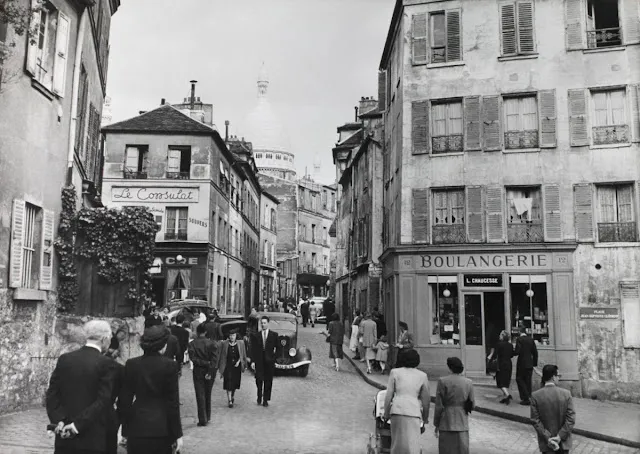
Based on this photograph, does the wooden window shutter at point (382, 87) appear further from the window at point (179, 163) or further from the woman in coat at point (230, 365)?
the woman in coat at point (230, 365)

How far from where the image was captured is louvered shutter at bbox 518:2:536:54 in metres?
20.5

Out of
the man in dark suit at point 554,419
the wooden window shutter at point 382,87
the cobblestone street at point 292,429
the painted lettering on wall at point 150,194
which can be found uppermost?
the wooden window shutter at point 382,87

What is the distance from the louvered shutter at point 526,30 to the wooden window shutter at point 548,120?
5.40 ft

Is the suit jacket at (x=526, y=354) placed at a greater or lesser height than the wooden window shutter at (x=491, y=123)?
lesser

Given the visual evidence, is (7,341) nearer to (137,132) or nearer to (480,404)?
(480,404)

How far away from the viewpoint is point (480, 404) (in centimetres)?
1477

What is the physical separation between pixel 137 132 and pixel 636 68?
78.8ft

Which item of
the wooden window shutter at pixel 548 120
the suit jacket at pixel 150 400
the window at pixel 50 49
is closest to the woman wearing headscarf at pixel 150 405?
the suit jacket at pixel 150 400

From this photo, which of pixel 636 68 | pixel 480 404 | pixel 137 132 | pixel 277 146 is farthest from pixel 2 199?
pixel 277 146

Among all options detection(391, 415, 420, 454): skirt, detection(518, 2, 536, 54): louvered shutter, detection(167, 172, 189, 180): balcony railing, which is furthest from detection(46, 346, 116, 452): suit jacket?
detection(167, 172, 189, 180): balcony railing

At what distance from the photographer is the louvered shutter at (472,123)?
67.3 feet

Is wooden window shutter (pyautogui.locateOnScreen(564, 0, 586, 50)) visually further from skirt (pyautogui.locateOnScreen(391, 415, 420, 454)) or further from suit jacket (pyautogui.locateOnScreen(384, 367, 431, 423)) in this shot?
skirt (pyautogui.locateOnScreen(391, 415, 420, 454))

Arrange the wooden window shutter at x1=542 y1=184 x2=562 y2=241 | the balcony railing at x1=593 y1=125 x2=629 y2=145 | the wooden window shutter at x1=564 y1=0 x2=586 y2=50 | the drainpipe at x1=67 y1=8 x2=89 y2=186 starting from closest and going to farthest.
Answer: the drainpipe at x1=67 y1=8 x2=89 y2=186, the balcony railing at x1=593 y1=125 x2=629 y2=145, the wooden window shutter at x1=542 y1=184 x2=562 y2=241, the wooden window shutter at x1=564 y1=0 x2=586 y2=50

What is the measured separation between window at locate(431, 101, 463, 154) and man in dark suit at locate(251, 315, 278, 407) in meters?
9.79
